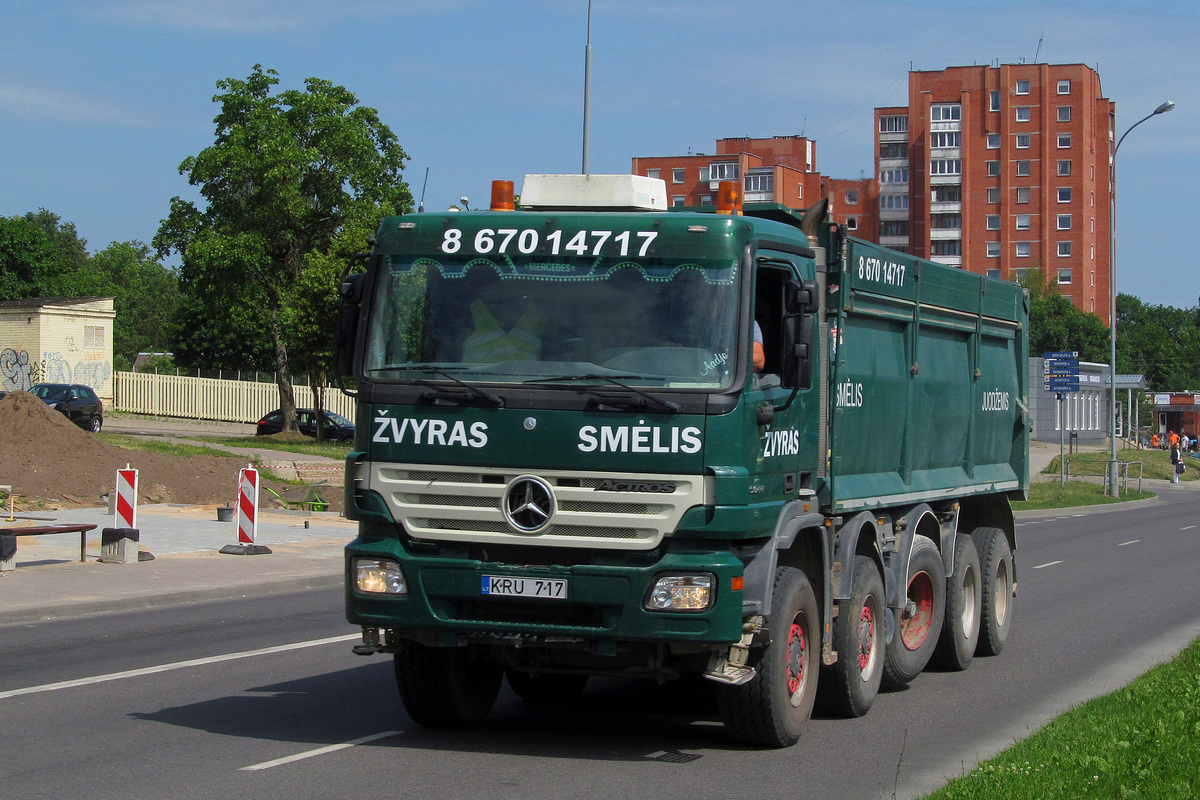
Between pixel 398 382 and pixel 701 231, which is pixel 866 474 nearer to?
pixel 701 231

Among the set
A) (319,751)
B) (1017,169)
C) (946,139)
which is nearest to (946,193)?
(946,139)

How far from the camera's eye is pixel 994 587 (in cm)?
1185

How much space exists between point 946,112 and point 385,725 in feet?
365

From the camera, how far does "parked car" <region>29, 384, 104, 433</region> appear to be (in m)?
42.3

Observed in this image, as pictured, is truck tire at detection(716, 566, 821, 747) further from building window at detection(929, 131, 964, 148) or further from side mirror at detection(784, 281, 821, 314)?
building window at detection(929, 131, 964, 148)

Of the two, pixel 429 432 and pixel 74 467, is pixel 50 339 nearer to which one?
pixel 74 467

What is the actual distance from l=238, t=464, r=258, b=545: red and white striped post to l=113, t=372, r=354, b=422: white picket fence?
37.0 meters

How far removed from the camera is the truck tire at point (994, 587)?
11.8 meters

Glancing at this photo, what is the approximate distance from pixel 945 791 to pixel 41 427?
2455cm

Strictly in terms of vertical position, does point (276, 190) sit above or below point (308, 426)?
above

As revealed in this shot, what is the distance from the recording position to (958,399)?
1109 centimetres

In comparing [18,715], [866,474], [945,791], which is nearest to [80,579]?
[18,715]

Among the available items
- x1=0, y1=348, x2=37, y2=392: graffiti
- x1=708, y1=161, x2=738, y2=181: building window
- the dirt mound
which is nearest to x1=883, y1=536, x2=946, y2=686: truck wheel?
the dirt mound

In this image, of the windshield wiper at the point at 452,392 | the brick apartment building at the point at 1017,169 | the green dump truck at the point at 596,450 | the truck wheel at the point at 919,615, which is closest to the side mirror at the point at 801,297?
the green dump truck at the point at 596,450
